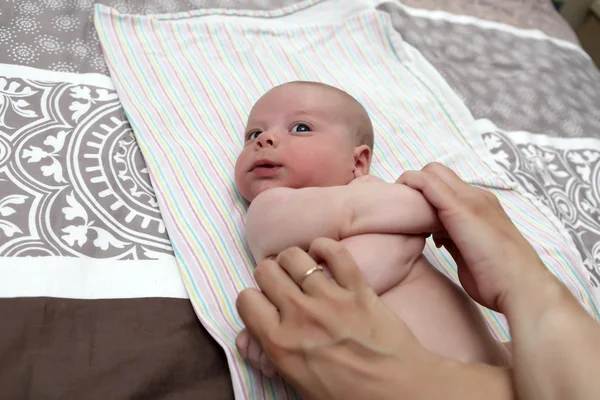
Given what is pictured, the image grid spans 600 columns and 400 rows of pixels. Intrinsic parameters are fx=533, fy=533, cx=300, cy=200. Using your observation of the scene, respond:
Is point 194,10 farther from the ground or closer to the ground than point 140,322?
farther from the ground

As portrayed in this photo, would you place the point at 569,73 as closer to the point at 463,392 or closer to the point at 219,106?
the point at 219,106

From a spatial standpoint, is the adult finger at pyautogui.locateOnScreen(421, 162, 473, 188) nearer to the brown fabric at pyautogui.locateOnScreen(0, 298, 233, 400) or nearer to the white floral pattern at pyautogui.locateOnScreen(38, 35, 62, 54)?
the brown fabric at pyautogui.locateOnScreen(0, 298, 233, 400)

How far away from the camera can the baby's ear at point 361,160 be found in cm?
109

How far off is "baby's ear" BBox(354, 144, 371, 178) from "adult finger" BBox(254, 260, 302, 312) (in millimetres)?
367

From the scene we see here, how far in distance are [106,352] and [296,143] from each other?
1.59 feet

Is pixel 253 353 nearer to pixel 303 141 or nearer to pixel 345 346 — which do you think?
pixel 345 346

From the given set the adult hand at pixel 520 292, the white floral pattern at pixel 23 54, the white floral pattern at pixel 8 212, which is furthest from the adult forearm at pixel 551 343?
the white floral pattern at pixel 23 54

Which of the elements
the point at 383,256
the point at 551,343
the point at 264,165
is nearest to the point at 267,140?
the point at 264,165

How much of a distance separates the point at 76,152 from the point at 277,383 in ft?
1.92

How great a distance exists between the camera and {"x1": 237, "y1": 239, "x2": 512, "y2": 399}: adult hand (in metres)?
0.64

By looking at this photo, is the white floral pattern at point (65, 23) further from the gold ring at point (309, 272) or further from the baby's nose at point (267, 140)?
the gold ring at point (309, 272)

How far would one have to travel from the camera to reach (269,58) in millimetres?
1427

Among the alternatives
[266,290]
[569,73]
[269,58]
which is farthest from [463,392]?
[569,73]

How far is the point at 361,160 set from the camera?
1.11m
